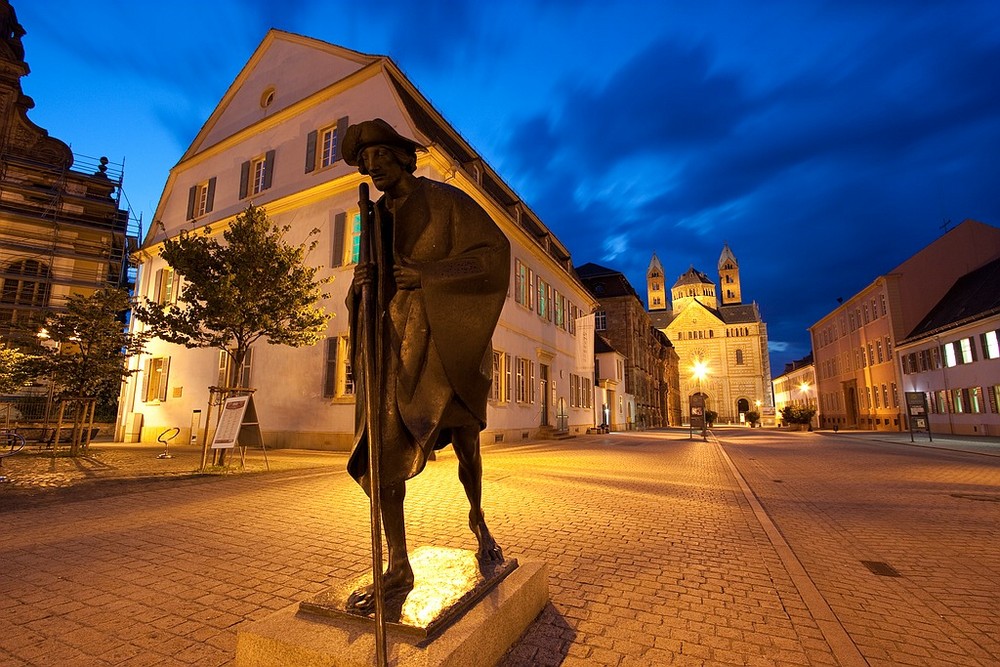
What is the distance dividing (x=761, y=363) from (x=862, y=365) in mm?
48074

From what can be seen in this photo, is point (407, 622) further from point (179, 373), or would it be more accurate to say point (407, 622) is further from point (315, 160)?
point (179, 373)

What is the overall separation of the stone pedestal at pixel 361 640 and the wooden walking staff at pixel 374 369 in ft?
0.55

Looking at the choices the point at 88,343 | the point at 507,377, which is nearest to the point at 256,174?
the point at 88,343

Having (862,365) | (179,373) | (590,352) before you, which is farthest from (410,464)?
(862,365)

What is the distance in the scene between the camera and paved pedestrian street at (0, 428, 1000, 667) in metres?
2.46

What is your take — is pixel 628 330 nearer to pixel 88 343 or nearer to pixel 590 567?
pixel 88 343

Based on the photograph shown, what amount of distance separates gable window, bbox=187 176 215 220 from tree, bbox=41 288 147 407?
8490 millimetres

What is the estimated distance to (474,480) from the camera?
2.87m

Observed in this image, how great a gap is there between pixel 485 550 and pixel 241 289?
8.95 m

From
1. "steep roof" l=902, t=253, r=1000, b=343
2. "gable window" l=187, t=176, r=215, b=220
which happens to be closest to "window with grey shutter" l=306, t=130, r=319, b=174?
"gable window" l=187, t=176, r=215, b=220

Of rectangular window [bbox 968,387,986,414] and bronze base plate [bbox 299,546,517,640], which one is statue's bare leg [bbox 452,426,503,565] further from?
rectangular window [bbox 968,387,986,414]

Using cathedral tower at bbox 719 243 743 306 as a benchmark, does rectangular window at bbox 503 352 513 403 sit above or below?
below

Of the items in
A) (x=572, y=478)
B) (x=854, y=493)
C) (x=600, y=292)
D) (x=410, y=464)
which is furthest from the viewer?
(x=600, y=292)

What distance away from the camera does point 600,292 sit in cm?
4197
